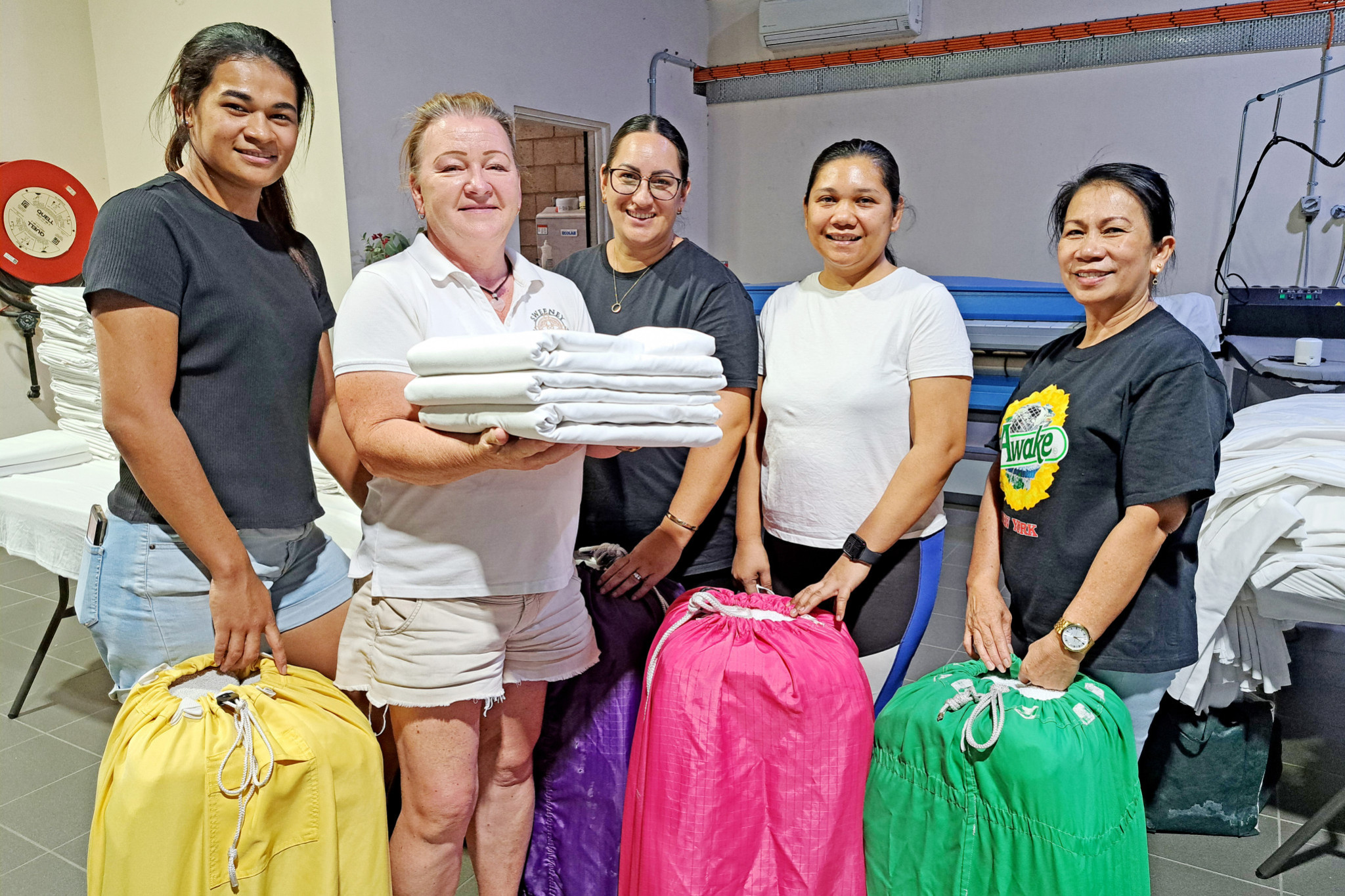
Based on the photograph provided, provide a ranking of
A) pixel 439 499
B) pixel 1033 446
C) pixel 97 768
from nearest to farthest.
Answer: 1. pixel 439 499
2. pixel 1033 446
3. pixel 97 768

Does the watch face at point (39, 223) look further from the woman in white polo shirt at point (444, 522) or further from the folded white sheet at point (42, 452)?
the woman in white polo shirt at point (444, 522)

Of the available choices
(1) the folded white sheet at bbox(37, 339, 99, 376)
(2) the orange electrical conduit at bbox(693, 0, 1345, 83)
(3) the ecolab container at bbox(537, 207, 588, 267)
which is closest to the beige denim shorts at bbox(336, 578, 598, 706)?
(1) the folded white sheet at bbox(37, 339, 99, 376)

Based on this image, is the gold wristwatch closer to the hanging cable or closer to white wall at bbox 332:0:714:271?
white wall at bbox 332:0:714:271

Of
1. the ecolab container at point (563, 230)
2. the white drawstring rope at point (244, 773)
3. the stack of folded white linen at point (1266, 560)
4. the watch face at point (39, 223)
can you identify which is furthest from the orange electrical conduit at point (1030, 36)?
the white drawstring rope at point (244, 773)

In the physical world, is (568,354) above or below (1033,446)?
above

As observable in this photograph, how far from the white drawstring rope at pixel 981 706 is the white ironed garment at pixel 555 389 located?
72 centimetres

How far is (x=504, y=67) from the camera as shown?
4656mm

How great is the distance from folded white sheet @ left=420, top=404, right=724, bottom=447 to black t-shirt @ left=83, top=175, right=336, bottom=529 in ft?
1.06

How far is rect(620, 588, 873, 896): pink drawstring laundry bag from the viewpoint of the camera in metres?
1.46

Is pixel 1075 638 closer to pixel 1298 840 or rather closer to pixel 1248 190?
pixel 1298 840

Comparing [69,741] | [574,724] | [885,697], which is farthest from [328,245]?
[885,697]

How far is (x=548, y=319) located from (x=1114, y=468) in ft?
3.31

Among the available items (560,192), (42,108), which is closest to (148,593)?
(42,108)

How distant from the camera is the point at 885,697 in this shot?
1.82m
